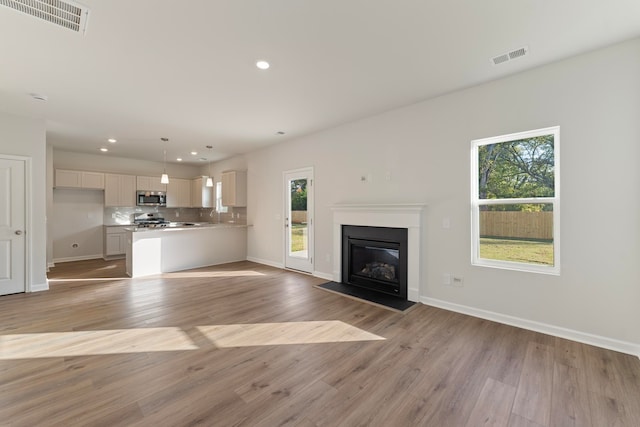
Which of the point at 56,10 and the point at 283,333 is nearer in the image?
the point at 56,10

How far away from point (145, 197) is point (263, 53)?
6.93 metres

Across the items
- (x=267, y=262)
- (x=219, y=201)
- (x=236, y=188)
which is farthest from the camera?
(x=219, y=201)

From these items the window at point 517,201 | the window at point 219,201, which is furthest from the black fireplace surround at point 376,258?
the window at point 219,201

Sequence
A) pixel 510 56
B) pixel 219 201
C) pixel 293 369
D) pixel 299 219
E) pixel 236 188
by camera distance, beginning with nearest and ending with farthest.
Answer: pixel 293 369, pixel 510 56, pixel 299 219, pixel 236 188, pixel 219 201

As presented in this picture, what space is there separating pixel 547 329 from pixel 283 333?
278 centimetres

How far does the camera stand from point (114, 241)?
7.39 metres

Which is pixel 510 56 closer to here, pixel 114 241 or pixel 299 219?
pixel 299 219

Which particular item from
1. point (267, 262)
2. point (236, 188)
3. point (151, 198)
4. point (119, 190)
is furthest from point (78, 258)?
point (267, 262)

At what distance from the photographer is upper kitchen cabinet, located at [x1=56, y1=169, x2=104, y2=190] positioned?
21.9 ft

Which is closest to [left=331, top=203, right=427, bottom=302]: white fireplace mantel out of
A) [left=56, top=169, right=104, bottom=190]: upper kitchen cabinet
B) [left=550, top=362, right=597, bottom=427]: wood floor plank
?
[left=550, top=362, right=597, bottom=427]: wood floor plank

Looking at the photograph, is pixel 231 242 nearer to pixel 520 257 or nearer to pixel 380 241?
pixel 380 241

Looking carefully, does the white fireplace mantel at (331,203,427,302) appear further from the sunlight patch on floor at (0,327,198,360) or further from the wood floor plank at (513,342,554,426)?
the sunlight patch on floor at (0,327,198,360)

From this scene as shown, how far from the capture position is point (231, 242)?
7078 mm

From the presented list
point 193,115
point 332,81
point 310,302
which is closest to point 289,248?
point 310,302
